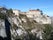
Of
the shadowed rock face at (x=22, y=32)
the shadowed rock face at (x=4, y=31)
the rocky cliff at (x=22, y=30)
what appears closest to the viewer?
the shadowed rock face at (x=4, y=31)

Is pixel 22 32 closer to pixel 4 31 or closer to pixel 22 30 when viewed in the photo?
pixel 22 30

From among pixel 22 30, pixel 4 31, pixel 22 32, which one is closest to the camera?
pixel 4 31

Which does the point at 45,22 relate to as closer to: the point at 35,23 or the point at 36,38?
the point at 35,23


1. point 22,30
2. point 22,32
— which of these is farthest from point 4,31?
point 22,30

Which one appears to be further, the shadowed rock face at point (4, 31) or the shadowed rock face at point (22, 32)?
the shadowed rock face at point (22, 32)

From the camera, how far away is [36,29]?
71.1 m

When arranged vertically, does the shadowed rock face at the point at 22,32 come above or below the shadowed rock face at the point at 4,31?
below

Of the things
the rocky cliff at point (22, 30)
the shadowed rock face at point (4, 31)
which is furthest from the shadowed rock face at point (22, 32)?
the shadowed rock face at point (4, 31)

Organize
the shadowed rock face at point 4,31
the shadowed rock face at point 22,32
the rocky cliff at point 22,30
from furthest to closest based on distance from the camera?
the rocky cliff at point 22,30, the shadowed rock face at point 22,32, the shadowed rock face at point 4,31

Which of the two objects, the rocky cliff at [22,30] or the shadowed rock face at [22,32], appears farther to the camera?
the rocky cliff at [22,30]

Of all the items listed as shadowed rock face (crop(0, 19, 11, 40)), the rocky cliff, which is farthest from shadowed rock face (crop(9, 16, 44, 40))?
shadowed rock face (crop(0, 19, 11, 40))

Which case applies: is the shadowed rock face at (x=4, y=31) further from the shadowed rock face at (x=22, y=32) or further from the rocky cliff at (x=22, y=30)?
the shadowed rock face at (x=22, y=32)

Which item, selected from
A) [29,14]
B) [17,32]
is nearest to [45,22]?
[29,14]

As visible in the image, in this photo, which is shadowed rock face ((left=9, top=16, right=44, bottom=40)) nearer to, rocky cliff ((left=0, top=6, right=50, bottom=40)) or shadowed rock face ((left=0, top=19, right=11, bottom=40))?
rocky cliff ((left=0, top=6, right=50, bottom=40))
